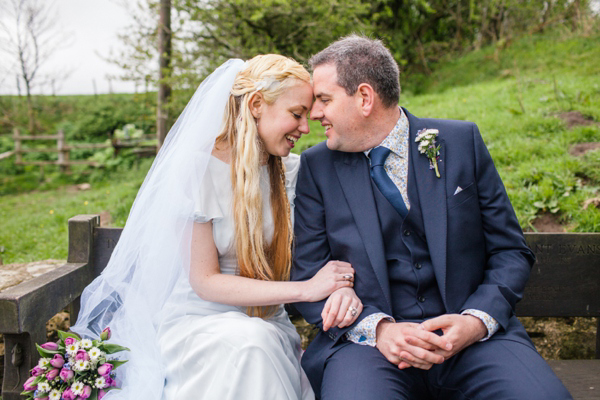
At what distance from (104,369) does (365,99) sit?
1.74m

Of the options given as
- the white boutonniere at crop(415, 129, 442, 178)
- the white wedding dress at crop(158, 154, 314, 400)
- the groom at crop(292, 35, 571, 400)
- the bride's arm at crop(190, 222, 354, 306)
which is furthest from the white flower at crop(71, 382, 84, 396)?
the white boutonniere at crop(415, 129, 442, 178)

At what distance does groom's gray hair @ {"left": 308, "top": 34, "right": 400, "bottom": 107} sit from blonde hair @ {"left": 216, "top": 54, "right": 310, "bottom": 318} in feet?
0.53

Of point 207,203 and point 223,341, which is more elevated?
point 207,203

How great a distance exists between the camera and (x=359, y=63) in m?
2.41

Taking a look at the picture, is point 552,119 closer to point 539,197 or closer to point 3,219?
point 539,197

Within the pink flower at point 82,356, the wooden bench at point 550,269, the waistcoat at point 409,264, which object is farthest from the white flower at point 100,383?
the waistcoat at point 409,264

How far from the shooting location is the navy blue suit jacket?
2312 mm

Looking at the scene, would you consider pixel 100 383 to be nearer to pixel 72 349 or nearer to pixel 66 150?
pixel 72 349

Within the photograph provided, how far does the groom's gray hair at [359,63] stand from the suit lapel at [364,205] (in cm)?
36

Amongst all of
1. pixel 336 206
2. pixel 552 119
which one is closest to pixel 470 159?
pixel 336 206

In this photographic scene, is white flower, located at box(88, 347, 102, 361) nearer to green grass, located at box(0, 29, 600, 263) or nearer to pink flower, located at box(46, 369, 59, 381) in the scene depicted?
pink flower, located at box(46, 369, 59, 381)

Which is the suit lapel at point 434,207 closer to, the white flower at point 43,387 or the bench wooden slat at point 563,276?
the bench wooden slat at point 563,276

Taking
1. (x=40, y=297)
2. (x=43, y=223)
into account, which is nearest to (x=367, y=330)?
(x=40, y=297)

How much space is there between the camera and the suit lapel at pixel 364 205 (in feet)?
7.65
